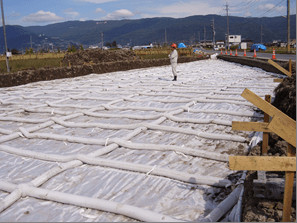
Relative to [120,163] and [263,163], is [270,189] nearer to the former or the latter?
[263,163]

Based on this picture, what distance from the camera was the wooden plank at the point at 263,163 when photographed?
1.32 m

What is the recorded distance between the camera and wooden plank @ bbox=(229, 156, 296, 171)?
51.9 inches

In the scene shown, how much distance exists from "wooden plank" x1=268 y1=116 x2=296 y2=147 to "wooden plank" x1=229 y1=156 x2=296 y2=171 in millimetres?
173

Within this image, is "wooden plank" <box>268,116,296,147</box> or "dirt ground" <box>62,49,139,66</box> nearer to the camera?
"wooden plank" <box>268,116,296,147</box>

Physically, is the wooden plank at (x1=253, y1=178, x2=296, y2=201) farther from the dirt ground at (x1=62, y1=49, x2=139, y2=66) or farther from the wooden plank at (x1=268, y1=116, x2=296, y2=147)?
the dirt ground at (x1=62, y1=49, x2=139, y2=66)

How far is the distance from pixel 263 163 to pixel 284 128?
0.77 ft

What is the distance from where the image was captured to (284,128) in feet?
4.77

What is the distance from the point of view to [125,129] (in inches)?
137

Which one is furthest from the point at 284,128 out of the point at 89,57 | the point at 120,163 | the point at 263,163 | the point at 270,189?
the point at 89,57

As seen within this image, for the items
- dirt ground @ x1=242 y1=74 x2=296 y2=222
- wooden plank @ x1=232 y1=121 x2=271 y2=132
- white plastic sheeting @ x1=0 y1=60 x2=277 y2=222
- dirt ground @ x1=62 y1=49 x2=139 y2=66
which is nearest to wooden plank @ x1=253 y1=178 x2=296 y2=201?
dirt ground @ x1=242 y1=74 x2=296 y2=222

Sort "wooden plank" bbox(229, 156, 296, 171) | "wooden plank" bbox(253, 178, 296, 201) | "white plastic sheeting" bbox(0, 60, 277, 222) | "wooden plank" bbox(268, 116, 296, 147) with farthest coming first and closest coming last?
"white plastic sheeting" bbox(0, 60, 277, 222) → "wooden plank" bbox(253, 178, 296, 201) → "wooden plank" bbox(268, 116, 296, 147) → "wooden plank" bbox(229, 156, 296, 171)

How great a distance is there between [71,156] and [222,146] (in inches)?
53.8

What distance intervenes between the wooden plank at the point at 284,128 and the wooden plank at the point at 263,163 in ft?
0.57

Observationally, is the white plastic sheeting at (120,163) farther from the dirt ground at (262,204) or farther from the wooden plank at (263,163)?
the wooden plank at (263,163)
